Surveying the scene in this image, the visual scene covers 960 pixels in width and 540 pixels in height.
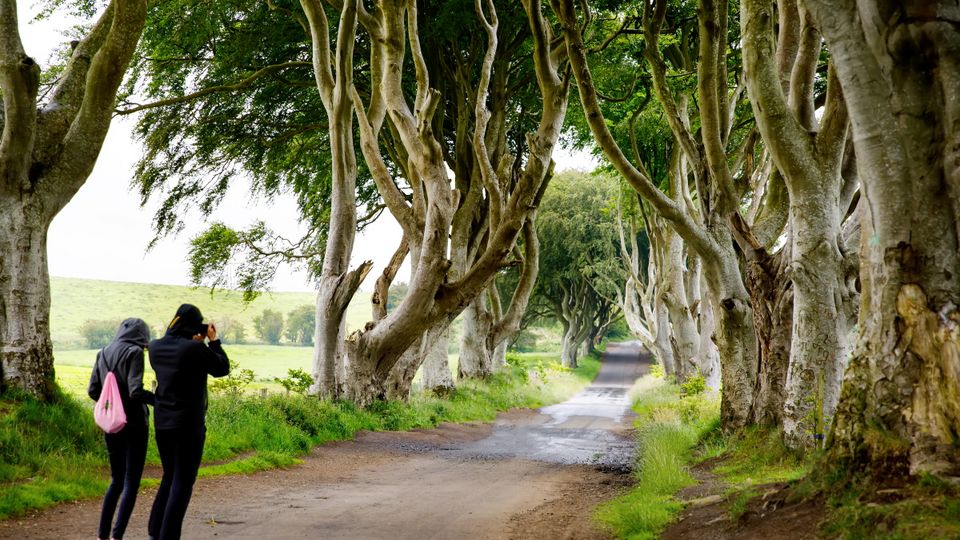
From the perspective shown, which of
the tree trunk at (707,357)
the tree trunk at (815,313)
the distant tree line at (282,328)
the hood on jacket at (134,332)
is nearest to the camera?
the hood on jacket at (134,332)

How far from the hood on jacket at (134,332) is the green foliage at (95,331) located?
54.4 meters

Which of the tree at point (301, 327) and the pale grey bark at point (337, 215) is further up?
the pale grey bark at point (337, 215)

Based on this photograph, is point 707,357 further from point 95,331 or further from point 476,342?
point 95,331

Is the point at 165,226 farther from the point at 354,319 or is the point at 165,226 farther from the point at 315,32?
the point at 354,319

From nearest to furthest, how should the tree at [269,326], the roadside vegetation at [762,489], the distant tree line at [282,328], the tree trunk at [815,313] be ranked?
the roadside vegetation at [762,489] < the tree trunk at [815,313] < the distant tree line at [282,328] < the tree at [269,326]

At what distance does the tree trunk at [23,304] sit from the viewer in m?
9.20

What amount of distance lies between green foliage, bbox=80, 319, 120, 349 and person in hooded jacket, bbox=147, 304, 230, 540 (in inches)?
2164

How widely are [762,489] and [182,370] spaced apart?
15.2 feet

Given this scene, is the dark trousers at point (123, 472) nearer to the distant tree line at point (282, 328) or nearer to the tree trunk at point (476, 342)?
the tree trunk at point (476, 342)

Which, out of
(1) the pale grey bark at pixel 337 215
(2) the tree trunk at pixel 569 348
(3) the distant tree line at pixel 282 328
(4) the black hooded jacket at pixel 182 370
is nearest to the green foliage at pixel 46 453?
(4) the black hooded jacket at pixel 182 370

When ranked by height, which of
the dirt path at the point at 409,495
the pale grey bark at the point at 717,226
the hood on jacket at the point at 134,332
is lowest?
the dirt path at the point at 409,495

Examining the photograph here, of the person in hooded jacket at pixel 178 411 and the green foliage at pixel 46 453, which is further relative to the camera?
the green foliage at pixel 46 453

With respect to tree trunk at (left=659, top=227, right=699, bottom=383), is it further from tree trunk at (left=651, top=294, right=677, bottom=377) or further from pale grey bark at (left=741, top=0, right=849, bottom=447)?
pale grey bark at (left=741, top=0, right=849, bottom=447)

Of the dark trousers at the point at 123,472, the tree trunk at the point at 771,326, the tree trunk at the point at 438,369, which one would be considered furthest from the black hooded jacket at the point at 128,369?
the tree trunk at the point at 438,369
